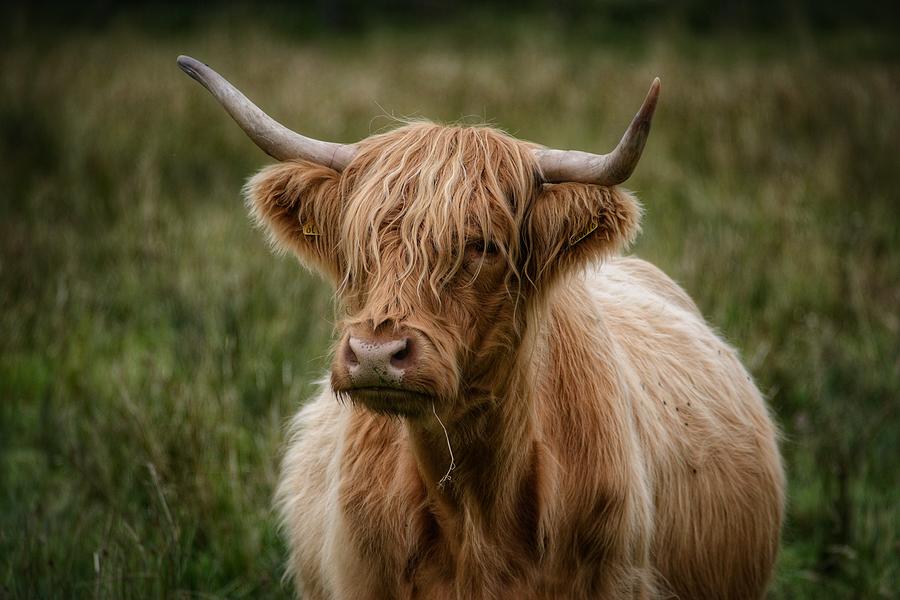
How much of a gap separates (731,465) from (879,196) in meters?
4.66

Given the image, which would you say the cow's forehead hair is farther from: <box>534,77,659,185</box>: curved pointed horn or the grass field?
the grass field

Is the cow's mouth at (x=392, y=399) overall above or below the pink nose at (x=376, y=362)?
below

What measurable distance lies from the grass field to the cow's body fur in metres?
0.88

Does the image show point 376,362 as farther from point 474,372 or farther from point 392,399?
point 474,372

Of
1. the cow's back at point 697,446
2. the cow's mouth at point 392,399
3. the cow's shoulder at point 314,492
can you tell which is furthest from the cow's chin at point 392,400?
the cow's back at point 697,446

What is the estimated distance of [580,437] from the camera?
2.46 m

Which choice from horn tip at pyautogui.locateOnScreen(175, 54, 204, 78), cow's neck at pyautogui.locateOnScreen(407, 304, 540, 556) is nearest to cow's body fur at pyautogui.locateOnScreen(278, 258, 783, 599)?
cow's neck at pyautogui.locateOnScreen(407, 304, 540, 556)

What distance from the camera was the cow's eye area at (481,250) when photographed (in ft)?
7.57

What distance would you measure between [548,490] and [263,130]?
1164 mm

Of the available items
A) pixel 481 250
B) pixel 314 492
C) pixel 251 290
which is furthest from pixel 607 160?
pixel 251 290

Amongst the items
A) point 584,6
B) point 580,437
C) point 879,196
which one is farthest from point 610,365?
point 584,6

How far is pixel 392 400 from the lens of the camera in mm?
2092

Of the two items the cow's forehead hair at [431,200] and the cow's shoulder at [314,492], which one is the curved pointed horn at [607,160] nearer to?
the cow's forehead hair at [431,200]

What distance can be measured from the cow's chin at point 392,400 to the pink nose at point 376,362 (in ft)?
0.09
